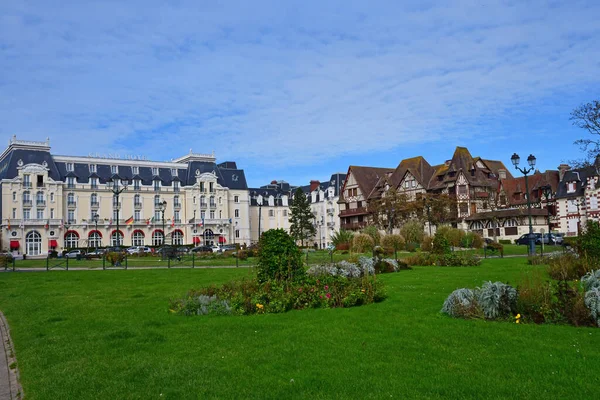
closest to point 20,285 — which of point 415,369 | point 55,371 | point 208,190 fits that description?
point 55,371

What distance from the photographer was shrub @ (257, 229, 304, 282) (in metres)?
13.4

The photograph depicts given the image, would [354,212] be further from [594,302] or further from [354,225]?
[594,302]

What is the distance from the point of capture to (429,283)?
625 inches

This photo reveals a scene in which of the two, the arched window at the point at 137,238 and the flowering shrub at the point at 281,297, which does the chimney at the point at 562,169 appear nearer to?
the flowering shrub at the point at 281,297

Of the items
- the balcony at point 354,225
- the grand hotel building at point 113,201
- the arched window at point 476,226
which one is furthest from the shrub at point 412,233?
the grand hotel building at point 113,201

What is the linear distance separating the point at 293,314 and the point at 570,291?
5273 millimetres

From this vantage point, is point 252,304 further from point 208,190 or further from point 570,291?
point 208,190

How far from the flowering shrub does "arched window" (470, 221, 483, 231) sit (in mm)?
51942

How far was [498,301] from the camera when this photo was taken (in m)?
9.62

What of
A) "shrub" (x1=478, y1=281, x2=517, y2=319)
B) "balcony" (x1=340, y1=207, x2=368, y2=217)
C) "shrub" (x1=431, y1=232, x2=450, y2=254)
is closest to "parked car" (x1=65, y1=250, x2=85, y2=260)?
"shrub" (x1=431, y1=232, x2=450, y2=254)

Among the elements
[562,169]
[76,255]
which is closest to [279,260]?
[76,255]

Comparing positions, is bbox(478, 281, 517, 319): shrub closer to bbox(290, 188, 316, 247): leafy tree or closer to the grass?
the grass

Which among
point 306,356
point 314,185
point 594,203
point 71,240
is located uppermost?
point 314,185

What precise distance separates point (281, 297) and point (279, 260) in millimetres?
1883
